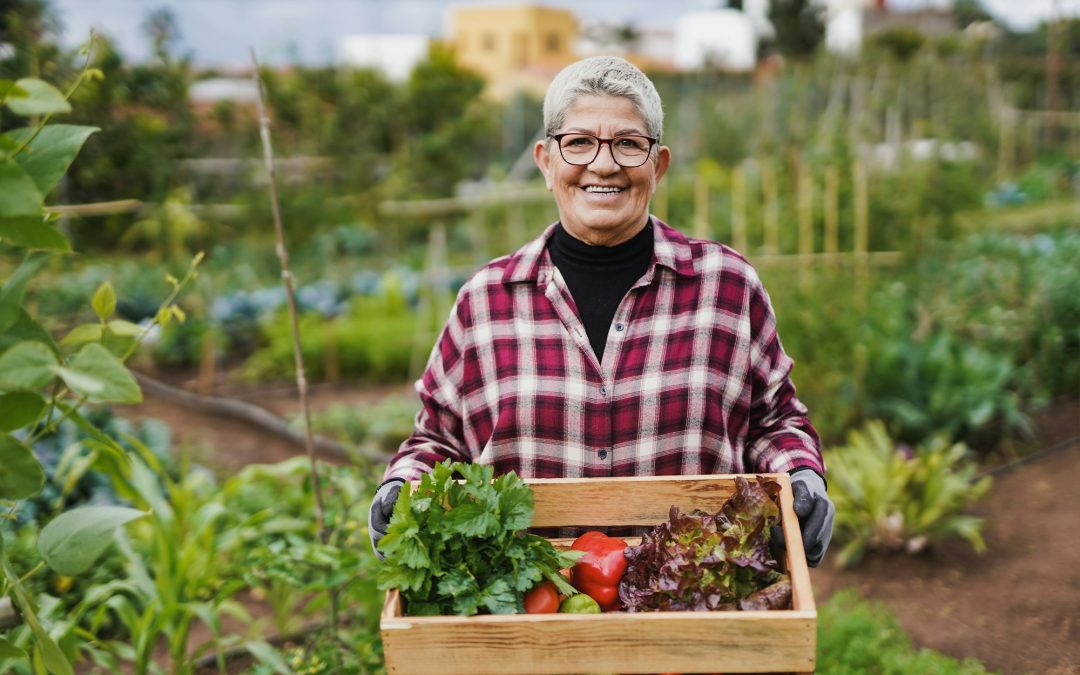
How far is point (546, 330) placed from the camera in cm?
202

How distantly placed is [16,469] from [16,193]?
373 millimetres

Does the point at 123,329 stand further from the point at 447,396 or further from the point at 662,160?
the point at 662,160

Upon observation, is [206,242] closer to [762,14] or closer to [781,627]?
[781,627]

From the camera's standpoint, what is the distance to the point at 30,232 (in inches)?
52.6

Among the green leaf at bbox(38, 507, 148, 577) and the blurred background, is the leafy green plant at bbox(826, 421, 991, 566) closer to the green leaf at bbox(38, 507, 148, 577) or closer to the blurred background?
the blurred background

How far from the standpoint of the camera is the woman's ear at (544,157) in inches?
77.9

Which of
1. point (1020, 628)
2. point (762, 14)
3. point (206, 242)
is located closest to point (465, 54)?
point (762, 14)

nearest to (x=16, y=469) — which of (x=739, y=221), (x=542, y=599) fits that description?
(x=542, y=599)

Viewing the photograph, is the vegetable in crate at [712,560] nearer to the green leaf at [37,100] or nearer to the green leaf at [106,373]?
the green leaf at [106,373]

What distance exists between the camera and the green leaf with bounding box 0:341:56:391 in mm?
1215

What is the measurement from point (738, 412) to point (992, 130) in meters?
13.3

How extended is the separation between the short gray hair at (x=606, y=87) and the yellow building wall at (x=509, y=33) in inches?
1542

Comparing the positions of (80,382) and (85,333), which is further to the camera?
(85,333)

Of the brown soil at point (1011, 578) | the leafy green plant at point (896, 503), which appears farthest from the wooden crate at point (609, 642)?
the leafy green plant at point (896, 503)
